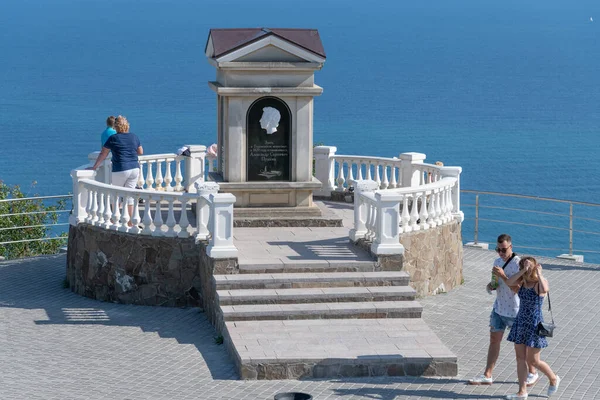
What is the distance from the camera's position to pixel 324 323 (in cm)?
1537

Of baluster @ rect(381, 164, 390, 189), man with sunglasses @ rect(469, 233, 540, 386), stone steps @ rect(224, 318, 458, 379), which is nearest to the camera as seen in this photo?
man with sunglasses @ rect(469, 233, 540, 386)

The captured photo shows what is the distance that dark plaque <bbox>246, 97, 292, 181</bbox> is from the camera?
61.5 ft

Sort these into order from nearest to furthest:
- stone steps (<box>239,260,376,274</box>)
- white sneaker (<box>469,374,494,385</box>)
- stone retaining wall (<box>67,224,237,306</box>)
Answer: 1. white sneaker (<box>469,374,494,385</box>)
2. stone steps (<box>239,260,376,274</box>)
3. stone retaining wall (<box>67,224,237,306</box>)

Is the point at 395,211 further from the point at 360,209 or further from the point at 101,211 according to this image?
the point at 101,211

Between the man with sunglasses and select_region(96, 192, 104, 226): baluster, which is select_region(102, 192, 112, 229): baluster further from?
the man with sunglasses

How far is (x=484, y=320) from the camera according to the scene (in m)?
16.8

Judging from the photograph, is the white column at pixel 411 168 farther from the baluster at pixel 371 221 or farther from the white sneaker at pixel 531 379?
the white sneaker at pixel 531 379

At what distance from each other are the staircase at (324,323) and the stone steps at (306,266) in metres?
0.01

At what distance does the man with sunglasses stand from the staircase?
20.4 inches

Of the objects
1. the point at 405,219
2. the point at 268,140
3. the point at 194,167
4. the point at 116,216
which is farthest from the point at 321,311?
the point at 194,167

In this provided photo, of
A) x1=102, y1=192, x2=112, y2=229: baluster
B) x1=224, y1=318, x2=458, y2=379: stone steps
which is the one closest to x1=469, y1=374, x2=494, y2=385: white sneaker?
x1=224, y1=318, x2=458, y2=379: stone steps

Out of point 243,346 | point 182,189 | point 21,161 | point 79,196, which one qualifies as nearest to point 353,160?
point 182,189

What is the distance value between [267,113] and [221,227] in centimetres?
307

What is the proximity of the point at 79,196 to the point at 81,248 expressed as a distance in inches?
29.6
